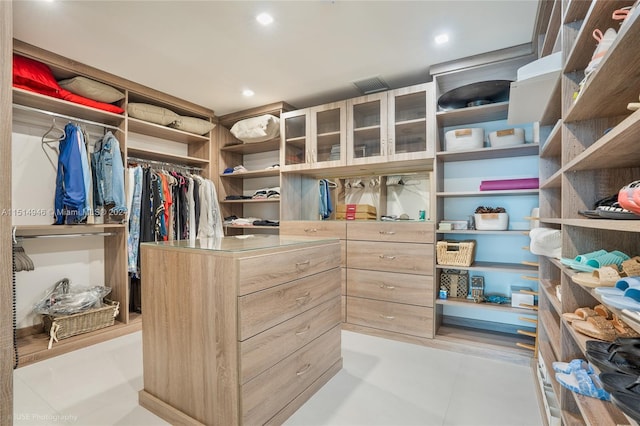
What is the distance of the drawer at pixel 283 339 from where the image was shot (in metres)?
Answer: 1.43

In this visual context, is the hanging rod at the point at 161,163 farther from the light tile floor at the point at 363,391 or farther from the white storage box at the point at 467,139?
the white storage box at the point at 467,139

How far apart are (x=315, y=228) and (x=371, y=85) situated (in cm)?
155

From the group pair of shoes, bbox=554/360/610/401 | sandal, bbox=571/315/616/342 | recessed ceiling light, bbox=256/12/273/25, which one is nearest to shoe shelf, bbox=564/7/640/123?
sandal, bbox=571/315/616/342

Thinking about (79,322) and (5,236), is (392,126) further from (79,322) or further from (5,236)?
(79,322)

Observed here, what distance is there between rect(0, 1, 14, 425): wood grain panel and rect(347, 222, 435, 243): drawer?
248 cm

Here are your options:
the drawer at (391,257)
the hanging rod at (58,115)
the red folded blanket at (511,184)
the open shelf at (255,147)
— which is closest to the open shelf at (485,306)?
the drawer at (391,257)

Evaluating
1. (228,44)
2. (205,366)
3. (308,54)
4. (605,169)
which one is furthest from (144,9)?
(605,169)

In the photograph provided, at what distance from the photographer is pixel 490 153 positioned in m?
2.64

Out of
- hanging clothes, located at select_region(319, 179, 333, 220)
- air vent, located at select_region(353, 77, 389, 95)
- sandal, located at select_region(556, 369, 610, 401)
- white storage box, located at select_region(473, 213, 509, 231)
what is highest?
air vent, located at select_region(353, 77, 389, 95)

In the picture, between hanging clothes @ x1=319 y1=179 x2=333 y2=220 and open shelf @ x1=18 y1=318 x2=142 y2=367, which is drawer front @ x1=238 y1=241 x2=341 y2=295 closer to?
hanging clothes @ x1=319 y1=179 x2=333 y2=220

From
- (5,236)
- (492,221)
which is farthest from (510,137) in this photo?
(5,236)

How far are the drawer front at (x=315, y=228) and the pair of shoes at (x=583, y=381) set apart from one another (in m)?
2.04

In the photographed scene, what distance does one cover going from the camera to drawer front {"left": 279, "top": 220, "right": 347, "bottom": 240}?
3074 millimetres

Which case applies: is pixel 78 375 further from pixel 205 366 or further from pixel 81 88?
pixel 81 88
